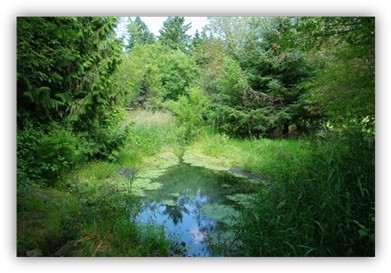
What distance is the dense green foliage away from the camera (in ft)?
7.90

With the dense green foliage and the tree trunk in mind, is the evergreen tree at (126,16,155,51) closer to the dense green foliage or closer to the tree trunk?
the dense green foliage

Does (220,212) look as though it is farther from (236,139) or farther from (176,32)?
(176,32)

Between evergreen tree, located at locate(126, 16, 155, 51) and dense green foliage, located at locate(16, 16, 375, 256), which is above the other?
evergreen tree, located at locate(126, 16, 155, 51)

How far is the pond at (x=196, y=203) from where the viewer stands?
10.9ft

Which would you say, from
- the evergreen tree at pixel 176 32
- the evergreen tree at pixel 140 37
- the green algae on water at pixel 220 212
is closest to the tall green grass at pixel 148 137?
the green algae on water at pixel 220 212

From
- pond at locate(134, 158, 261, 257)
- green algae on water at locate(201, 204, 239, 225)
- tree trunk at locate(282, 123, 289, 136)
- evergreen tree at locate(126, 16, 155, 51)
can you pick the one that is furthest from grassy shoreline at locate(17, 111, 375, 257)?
evergreen tree at locate(126, 16, 155, 51)

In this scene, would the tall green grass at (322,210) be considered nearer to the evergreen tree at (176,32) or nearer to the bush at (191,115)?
the bush at (191,115)

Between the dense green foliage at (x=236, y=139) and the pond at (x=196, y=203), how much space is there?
50 cm

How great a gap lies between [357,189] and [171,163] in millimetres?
5546

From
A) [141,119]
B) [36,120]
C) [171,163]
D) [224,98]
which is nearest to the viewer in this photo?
[36,120]

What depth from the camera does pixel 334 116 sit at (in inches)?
121
